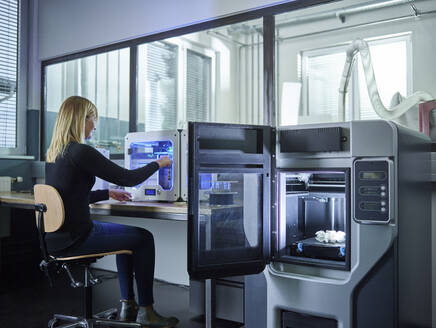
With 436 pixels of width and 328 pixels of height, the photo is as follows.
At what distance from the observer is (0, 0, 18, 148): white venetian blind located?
4062mm

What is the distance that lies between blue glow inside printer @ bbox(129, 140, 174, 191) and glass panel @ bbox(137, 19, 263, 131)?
1.96 meters

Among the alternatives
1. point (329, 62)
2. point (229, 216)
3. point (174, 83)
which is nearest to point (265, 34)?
point (229, 216)

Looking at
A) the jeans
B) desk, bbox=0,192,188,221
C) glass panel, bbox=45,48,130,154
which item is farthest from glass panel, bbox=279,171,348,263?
glass panel, bbox=45,48,130,154

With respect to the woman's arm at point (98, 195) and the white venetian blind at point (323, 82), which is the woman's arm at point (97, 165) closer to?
the woman's arm at point (98, 195)

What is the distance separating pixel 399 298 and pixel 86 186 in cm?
154

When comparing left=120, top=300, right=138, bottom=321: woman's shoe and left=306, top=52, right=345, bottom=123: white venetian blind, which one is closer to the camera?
left=120, top=300, right=138, bottom=321: woman's shoe

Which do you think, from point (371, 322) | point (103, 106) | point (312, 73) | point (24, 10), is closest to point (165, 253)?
point (103, 106)

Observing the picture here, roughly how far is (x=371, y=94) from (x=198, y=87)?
10.8 feet

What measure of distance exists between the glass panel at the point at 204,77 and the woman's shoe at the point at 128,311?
103 inches

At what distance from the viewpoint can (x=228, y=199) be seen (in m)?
1.86

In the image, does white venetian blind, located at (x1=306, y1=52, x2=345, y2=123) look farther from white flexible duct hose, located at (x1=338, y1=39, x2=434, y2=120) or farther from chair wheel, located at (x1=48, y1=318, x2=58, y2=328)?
chair wheel, located at (x1=48, y1=318, x2=58, y2=328)

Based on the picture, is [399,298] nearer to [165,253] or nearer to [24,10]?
[165,253]

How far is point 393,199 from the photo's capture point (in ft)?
5.18

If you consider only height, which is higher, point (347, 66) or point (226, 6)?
point (226, 6)
